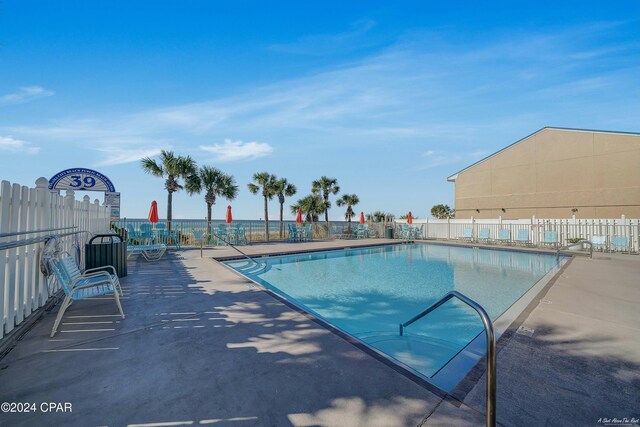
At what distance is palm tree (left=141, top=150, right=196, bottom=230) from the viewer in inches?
637

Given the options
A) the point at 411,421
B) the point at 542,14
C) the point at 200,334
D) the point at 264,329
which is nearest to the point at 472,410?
the point at 411,421

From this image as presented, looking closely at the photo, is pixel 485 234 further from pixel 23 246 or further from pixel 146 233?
pixel 23 246

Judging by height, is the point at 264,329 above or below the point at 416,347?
above

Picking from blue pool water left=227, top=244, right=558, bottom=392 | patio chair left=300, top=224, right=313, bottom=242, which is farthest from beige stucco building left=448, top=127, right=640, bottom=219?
patio chair left=300, top=224, right=313, bottom=242

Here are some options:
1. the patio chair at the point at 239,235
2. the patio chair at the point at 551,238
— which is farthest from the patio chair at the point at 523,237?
the patio chair at the point at 239,235

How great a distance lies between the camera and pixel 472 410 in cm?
181

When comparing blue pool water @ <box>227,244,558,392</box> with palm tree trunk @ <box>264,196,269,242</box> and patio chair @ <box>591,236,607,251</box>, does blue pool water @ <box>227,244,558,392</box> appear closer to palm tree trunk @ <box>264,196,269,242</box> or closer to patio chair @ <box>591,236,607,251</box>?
patio chair @ <box>591,236,607,251</box>

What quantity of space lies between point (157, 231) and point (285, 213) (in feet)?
43.3

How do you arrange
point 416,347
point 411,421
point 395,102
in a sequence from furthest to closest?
point 395,102 → point 416,347 → point 411,421

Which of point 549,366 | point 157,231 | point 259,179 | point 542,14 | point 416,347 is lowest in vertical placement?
point 416,347

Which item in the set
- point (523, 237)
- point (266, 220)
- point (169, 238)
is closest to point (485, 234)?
point (523, 237)

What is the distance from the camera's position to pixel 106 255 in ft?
18.8

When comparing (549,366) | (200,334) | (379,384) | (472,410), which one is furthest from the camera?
(200,334)

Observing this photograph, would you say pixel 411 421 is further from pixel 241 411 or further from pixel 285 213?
pixel 285 213
